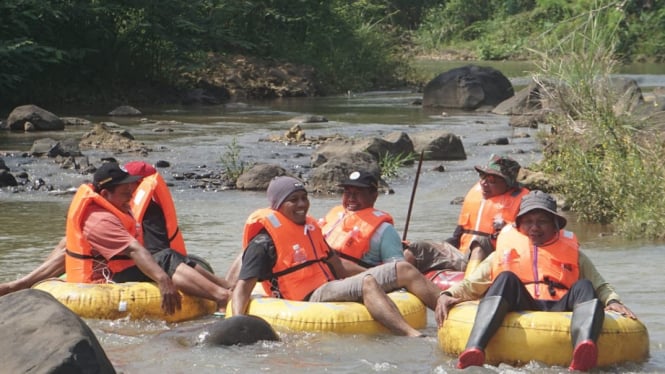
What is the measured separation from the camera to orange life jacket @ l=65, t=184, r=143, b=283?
8.64 metres

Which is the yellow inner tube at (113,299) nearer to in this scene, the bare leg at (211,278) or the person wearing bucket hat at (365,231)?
the bare leg at (211,278)

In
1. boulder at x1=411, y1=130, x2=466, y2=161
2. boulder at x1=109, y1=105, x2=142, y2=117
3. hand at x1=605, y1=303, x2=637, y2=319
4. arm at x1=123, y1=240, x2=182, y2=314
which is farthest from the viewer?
boulder at x1=109, y1=105, x2=142, y2=117

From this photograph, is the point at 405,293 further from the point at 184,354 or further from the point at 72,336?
the point at 72,336

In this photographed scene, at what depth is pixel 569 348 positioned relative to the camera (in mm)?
7109

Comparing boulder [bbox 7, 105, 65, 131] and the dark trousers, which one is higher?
the dark trousers

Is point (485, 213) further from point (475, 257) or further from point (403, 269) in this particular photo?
point (403, 269)

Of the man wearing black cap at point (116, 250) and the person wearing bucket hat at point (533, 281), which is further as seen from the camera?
the man wearing black cap at point (116, 250)

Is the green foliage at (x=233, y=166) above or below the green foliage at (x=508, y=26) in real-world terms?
below

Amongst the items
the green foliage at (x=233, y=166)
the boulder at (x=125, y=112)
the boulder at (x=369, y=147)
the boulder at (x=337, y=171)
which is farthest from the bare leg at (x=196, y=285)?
the boulder at (x=125, y=112)

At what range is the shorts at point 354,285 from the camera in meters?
8.16

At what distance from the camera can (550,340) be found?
7.09 m

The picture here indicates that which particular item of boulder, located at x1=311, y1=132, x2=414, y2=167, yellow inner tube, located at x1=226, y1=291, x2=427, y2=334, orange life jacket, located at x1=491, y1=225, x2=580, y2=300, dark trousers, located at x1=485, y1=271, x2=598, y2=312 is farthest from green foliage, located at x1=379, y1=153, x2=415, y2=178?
dark trousers, located at x1=485, y1=271, x2=598, y2=312

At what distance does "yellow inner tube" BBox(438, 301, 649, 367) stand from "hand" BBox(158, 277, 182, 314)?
2279 mm

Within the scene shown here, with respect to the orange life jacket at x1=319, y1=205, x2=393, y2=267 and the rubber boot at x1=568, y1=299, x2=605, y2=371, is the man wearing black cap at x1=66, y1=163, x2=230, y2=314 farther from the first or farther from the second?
the rubber boot at x1=568, y1=299, x2=605, y2=371
